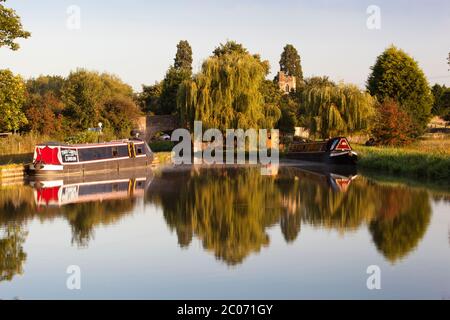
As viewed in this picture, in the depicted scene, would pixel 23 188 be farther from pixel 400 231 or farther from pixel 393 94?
pixel 393 94

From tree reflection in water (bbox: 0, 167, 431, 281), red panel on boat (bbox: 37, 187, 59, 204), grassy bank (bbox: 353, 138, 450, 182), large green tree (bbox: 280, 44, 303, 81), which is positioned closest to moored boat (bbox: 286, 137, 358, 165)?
grassy bank (bbox: 353, 138, 450, 182)

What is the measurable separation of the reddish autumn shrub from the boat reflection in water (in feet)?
44.9

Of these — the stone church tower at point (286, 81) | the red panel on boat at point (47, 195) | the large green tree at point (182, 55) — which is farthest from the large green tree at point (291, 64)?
the red panel on boat at point (47, 195)

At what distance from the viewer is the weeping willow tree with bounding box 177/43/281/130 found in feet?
112

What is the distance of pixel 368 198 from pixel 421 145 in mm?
16854

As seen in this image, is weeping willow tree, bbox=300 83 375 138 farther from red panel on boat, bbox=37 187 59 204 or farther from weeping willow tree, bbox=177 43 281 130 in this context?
red panel on boat, bbox=37 187 59 204

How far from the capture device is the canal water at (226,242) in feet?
26.3

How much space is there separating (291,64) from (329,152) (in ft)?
177

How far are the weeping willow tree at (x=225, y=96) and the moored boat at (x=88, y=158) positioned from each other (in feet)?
20.2

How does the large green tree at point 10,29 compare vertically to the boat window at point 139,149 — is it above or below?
above

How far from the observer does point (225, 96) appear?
3428 cm

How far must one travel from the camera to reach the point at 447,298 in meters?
7.27

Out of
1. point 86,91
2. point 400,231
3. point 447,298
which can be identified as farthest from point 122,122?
point 447,298

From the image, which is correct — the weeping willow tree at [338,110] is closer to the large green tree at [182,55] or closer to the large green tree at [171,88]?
the large green tree at [171,88]
